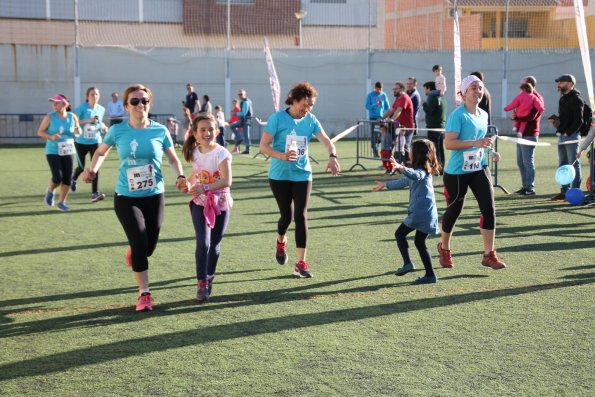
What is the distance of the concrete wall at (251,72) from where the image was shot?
3170 cm

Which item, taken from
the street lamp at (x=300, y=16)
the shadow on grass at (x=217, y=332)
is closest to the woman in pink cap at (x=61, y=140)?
the shadow on grass at (x=217, y=332)

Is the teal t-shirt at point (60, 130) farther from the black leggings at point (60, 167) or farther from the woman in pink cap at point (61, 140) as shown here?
the black leggings at point (60, 167)

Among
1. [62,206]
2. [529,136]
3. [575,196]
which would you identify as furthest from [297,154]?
[529,136]

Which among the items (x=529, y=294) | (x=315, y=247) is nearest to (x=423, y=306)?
(x=529, y=294)

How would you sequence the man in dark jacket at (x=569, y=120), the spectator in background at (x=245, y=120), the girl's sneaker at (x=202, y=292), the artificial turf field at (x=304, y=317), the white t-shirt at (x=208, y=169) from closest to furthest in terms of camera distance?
the artificial turf field at (x=304, y=317), the girl's sneaker at (x=202, y=292), the white t-shirt at (x=208, y=169), the man in dark jacket at (x=569, y=120), the spectator in background at (x=245, y=120)

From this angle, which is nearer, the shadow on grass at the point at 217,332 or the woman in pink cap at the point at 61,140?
the shadow on grass at the point at 217,332

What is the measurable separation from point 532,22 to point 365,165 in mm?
15389

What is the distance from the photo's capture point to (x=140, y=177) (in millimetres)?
7340

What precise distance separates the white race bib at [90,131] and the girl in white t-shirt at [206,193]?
7.40 m

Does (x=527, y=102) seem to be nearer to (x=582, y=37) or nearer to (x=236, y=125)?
(x=582, y=37)

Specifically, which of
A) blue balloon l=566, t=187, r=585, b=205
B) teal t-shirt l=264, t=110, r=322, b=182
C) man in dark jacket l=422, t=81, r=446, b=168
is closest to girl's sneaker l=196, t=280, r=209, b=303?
teal t-shirt l=264, t=110, r=322, b=182

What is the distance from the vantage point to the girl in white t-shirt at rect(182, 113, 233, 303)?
7.73 meters

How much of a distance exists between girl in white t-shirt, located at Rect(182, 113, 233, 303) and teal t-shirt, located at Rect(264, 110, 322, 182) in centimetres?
96

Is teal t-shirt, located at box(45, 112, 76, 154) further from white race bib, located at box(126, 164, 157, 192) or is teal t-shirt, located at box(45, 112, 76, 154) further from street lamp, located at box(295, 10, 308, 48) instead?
street lamp, located at box(295, 10, 308, 48)
